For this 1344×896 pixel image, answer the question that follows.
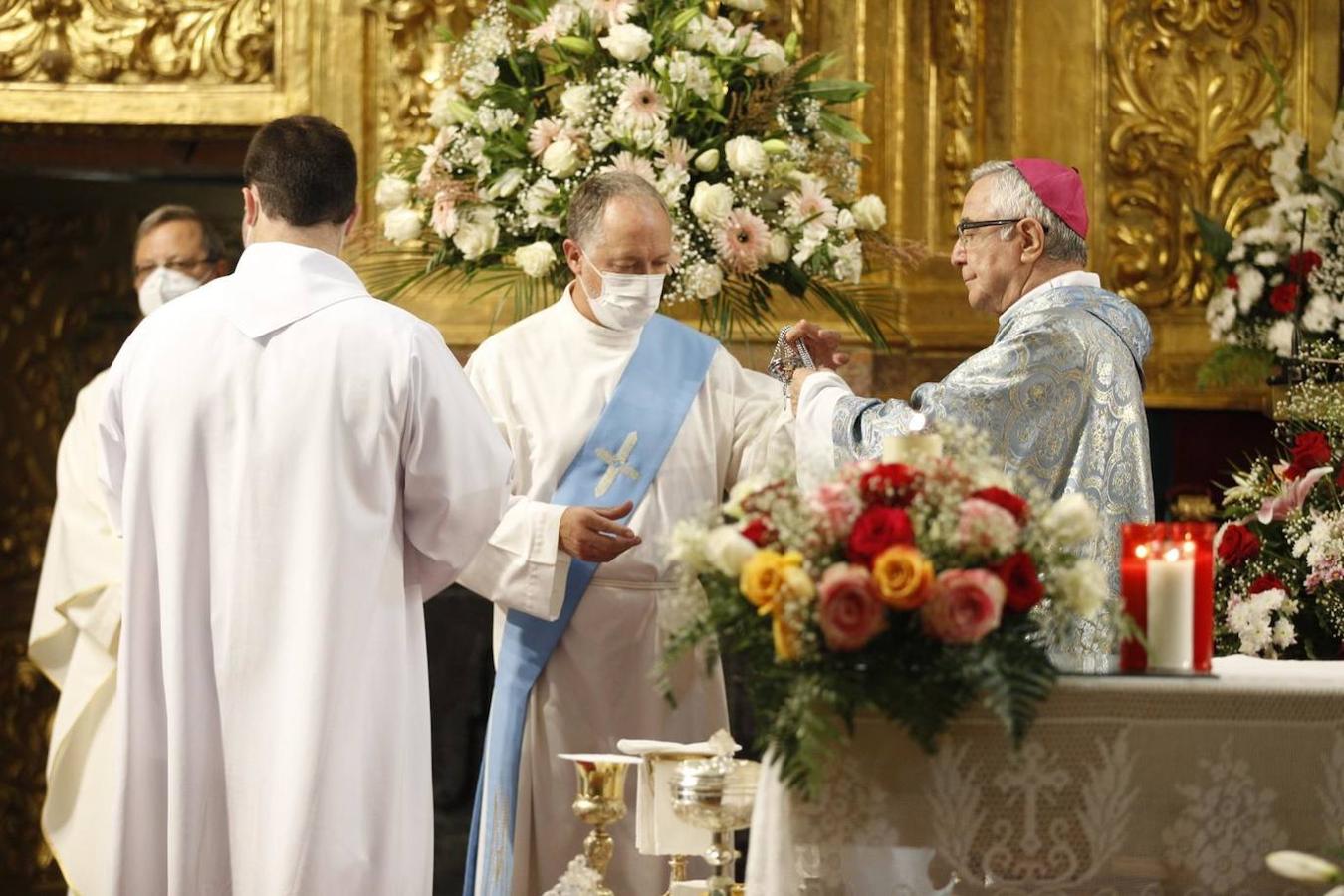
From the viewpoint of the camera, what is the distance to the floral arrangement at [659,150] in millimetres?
4832

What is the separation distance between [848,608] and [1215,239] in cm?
375

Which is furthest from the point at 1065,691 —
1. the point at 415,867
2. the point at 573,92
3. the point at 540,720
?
the point at 573,92

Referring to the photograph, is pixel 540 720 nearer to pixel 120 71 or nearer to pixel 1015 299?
pixel 1015 299

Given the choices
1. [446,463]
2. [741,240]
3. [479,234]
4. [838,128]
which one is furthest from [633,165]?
[446,463]

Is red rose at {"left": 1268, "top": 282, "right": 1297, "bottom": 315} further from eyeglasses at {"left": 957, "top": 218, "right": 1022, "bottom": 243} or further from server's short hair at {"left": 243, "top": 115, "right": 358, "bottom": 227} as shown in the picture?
server's short hair at {"left": 243, "top": 115, "right": 358, "bottom": 227}

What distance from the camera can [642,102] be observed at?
4859 mm

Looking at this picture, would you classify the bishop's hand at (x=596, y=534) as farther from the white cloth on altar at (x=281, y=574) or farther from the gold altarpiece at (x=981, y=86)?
the gold altarpiece at (x=981, y=86)

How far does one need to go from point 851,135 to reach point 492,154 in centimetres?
91

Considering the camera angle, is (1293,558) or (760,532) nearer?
(760,532)

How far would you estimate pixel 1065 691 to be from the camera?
2.92 metres

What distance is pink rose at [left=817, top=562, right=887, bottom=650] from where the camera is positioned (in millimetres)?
2719

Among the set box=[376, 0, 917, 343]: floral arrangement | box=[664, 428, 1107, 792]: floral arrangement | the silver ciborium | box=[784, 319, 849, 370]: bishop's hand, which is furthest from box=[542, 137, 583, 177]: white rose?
box=[664, 428, 1107, 792]: floral arrangement

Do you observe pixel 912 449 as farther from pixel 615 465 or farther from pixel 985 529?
pixel 615 465

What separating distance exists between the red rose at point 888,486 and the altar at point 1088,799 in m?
0.32
